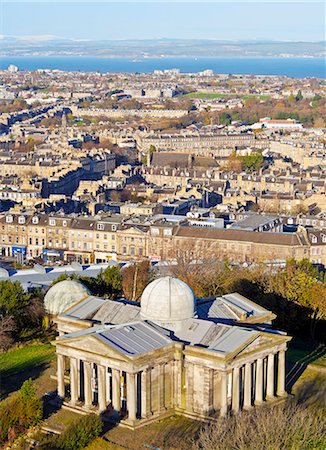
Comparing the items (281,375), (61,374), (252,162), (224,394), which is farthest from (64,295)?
(252,162)

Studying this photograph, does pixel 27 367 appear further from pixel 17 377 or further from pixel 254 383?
pixel 254 383

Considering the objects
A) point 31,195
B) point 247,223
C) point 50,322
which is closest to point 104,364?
point 50,322

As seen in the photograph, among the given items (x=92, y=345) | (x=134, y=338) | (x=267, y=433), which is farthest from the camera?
(x=134, y=338)

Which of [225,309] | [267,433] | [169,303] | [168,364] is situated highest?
[169,303]

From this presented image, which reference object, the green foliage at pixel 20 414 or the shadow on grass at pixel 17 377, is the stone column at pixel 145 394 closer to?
the green foliage at pixel 20 414

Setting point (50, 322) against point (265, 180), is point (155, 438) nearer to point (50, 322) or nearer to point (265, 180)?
point (50, 322)

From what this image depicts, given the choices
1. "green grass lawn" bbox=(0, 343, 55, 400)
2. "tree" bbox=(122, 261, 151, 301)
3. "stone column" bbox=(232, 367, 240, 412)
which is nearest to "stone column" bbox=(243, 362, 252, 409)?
"stone column" bbox=(232, 367, 240, 412)
